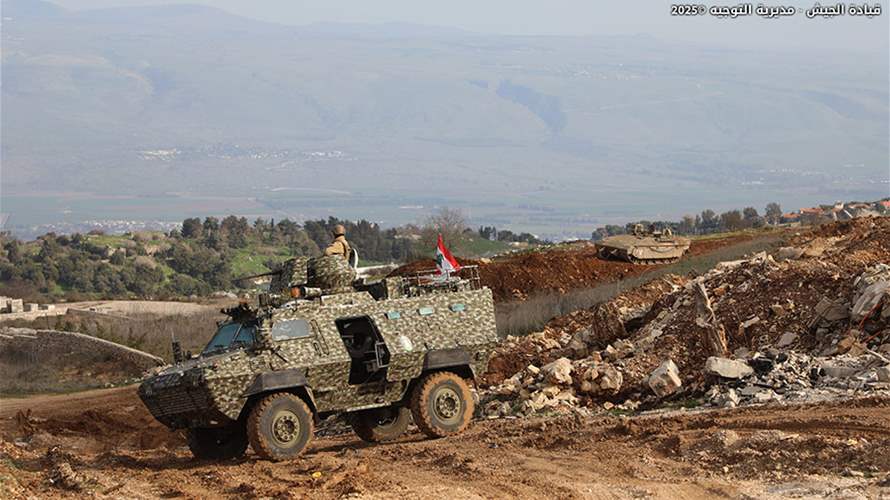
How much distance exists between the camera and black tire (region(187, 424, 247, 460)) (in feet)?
66.4

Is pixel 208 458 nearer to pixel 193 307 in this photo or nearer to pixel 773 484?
pixel 773 484

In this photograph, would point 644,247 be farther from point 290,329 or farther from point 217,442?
point 290,329

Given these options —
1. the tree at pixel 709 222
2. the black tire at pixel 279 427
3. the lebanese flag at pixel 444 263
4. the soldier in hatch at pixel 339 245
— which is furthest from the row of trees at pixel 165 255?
the black tire at pixel 279 427

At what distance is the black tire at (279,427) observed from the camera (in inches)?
737

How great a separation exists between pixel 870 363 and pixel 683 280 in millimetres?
13142

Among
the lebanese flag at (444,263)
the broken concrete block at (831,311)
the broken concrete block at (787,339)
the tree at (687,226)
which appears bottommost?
the broken concrete block at (787,339)

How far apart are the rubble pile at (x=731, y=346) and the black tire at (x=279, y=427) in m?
5.16

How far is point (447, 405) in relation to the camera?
20.5 m

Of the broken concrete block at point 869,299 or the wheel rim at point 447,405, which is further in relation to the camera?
the broken concrete block at point 869,299

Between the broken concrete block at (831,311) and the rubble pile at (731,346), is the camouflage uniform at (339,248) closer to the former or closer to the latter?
the rubble pile at (731,346)

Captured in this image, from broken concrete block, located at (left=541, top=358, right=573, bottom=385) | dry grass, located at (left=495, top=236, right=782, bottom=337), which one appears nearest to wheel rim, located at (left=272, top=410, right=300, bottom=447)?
broken concrete block, located at (left=541, top=358, right=573, bottom=385)

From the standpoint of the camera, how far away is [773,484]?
14.9 metres

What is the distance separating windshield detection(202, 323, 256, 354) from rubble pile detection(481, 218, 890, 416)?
5289 mm

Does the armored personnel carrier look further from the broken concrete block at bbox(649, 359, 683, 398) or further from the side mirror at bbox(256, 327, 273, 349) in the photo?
the broken concrete block at bbox(649, 359, 683, 398)
